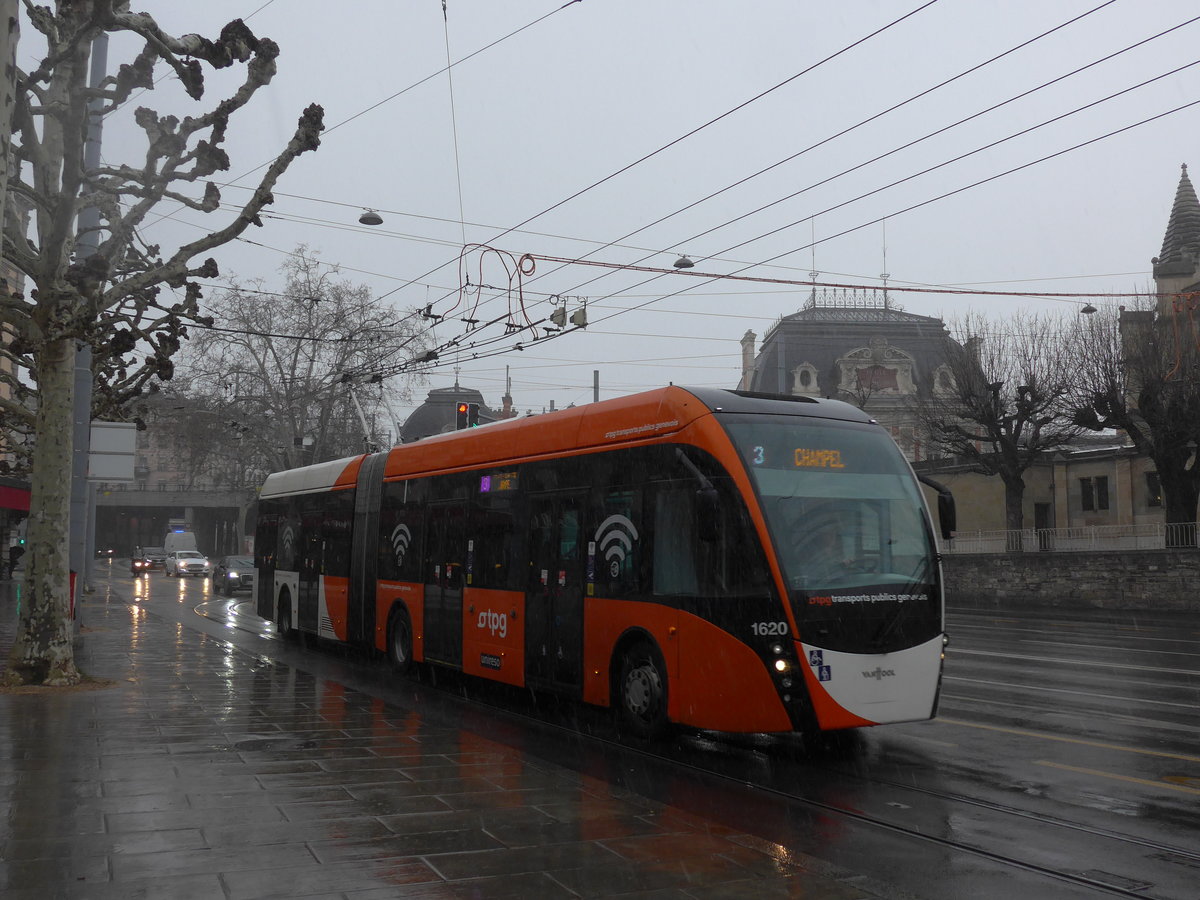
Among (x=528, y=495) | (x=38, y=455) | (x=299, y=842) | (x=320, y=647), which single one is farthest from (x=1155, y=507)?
(x=299, y=842)

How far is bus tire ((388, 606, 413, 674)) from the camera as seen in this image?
15570 mm

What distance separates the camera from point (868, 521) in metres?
9.54

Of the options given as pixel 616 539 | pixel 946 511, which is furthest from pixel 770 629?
pixel 946 511

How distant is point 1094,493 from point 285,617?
3140 centimetres

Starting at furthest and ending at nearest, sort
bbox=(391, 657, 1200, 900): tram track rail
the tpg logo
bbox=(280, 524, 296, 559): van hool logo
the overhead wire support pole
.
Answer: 1. bbox=(280, 524, 296, 559): van hool logo
2. the overhead wire support pole
3. the tpg logo
4. bbox=(391, 657, 1200, 900): tram track rail

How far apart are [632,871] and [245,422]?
48.1 meters

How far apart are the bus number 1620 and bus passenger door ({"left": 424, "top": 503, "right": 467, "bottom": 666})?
5.72 m

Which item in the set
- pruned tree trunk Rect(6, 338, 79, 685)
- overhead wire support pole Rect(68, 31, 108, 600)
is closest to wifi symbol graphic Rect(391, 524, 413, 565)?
pruned tree trunk Rect(6, 338, 79, 685)

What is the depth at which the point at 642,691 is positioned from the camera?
10.0 m

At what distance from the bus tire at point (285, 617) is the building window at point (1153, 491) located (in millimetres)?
29846

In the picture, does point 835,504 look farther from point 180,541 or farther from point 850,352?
point 180,541

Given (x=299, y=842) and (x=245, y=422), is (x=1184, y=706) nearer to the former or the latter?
(x=299, y=842)

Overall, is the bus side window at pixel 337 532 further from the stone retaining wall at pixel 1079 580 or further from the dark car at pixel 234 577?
the dark car at pixel 234 577

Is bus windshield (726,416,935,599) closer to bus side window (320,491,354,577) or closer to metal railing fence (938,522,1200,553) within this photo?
bus side window (320,491,354,577)
